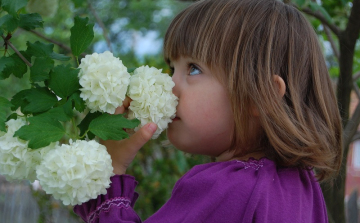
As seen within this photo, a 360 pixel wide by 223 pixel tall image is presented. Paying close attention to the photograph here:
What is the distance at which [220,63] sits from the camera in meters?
1.78

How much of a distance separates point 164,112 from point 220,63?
0.28 meters

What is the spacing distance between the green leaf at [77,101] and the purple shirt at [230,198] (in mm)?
332

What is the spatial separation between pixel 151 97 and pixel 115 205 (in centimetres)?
41

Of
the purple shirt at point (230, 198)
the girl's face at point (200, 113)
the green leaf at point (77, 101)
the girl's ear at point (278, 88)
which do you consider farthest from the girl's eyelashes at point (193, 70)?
the green leaf at point (77, 101)

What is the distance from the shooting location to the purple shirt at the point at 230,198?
5.16 ft

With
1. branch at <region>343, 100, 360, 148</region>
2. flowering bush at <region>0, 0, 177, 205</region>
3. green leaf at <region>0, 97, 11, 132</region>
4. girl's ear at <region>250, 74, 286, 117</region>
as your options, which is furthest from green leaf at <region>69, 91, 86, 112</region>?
branch at <region>343, 100, 360, 148</region>

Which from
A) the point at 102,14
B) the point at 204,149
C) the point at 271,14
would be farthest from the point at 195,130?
the point at 102,14

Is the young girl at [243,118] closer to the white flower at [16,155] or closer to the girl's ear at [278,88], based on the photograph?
the girl's ear at [278,88]

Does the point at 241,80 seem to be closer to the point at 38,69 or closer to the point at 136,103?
the point at 136,103

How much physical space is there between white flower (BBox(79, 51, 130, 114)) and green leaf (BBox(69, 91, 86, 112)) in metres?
0.02

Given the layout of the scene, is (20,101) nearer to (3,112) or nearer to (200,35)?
(3,112)

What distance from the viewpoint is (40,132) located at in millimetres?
1463

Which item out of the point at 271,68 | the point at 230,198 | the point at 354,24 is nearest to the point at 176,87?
the point at 271,68

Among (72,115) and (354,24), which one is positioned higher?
(354,24)
